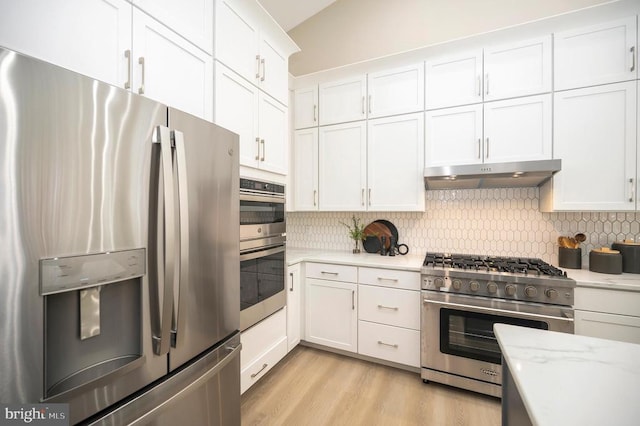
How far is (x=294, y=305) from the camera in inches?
100

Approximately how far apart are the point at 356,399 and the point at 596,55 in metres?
3.00

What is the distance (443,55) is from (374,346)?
258 cm

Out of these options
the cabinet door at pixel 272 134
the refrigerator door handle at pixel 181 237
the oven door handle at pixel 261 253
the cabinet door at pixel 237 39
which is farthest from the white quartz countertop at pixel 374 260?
the cabinet door at pixel 237 39

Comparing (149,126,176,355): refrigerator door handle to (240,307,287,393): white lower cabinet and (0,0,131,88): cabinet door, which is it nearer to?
(0,0,131,88): cabinet door

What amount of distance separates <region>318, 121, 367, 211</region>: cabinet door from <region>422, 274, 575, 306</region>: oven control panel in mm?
987

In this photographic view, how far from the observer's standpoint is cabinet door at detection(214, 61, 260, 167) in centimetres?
170

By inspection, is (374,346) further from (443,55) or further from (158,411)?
(443,55)

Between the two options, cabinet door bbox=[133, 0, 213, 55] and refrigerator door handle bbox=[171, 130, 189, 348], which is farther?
cabinet door bbox=[133, 0, 213, 55]

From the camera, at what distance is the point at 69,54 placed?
40.6 inches

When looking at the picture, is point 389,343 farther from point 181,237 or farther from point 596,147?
point 596,147

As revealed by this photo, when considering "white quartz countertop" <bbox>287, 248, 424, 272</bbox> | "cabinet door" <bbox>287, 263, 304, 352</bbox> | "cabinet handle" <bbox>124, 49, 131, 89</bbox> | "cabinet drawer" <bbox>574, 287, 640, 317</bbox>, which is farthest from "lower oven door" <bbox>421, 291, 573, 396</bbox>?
"cabinet handle" <bbox>124, 49, 131, 89</bbox>

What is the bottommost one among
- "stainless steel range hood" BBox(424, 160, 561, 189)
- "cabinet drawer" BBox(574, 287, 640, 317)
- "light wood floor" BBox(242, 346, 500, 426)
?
"light wood floor" BBox(242, 346, 500, 426)

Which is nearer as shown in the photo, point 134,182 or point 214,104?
point 134,182

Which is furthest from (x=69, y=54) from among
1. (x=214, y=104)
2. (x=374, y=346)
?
(x=374, y=346)
